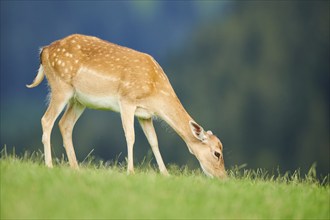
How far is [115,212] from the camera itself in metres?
6.36

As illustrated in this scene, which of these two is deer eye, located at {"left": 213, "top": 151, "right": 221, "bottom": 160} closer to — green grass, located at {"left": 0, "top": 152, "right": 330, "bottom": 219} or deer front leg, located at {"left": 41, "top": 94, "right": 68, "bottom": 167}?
green grass, located at {"left": 0, "top": 152, "right": 330, "bottom": 219}

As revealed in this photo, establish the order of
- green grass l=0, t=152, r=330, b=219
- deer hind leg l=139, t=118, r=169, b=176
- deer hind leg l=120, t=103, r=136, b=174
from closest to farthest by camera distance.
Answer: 1. green grass l=0, t=152, r=330, b=219
2. deer hind leg l=120, t=103, r=136, b=174
3. deer hind leg l=139, t=118, r=169, b=176

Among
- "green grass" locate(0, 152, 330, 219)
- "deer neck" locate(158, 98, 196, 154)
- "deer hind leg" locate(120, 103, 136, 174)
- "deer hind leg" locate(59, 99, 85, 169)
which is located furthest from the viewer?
"deer hind leg" locate(59, 99, 85, 169)

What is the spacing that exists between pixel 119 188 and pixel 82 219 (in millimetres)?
985

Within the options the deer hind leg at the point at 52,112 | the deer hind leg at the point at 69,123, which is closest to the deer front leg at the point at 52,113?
the deer hind leg at the point at 52,112

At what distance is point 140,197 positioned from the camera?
22.4ft

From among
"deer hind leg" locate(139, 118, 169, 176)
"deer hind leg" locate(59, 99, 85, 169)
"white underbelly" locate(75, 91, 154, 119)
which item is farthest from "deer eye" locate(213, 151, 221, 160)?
"deer hind leg" locate(59, 99, 85, 169)

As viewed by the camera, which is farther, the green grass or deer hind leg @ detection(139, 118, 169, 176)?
deer hind leg @ detection(139, 118, 169, 176)

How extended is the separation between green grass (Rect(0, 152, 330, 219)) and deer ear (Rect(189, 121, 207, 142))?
1022 millimetres

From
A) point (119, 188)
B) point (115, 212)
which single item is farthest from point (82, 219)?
point (119, 188)

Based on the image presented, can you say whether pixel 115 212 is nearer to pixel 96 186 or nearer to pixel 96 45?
pixel 96 186

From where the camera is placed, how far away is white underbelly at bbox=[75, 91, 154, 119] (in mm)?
9758

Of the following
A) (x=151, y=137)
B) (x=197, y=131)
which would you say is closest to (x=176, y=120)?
(x=197, y=131)

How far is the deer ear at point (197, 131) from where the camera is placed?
953cm
